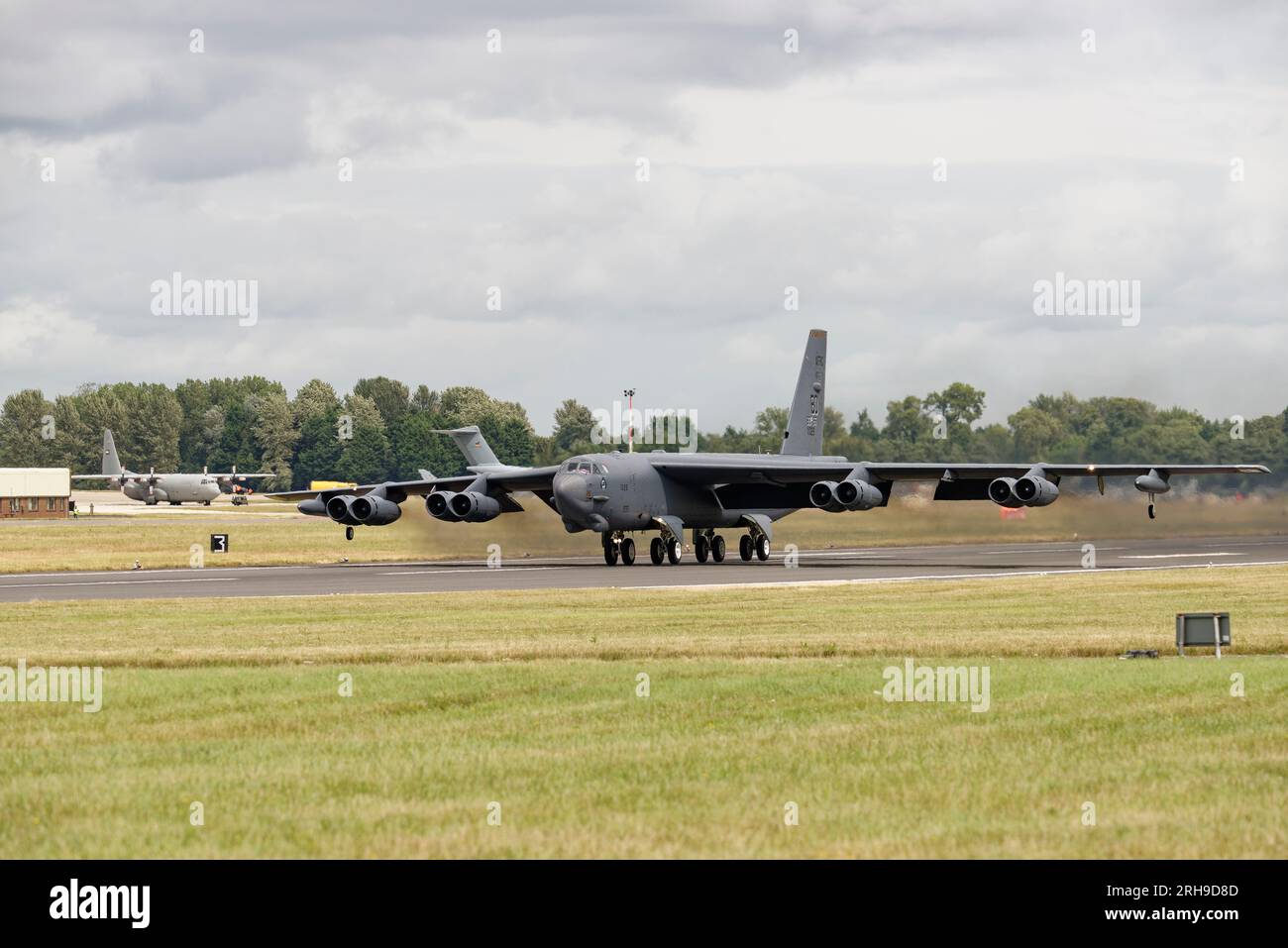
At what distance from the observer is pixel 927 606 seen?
33.7 m

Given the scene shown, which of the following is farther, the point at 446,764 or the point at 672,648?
the point at 672,648

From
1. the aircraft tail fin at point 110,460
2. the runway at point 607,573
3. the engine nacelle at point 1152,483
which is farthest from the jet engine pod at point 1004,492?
the aircraft tail fin at point 110,460

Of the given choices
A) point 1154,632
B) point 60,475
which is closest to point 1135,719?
point 1154,632

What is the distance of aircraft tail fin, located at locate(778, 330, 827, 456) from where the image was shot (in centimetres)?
6444

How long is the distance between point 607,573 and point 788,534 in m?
21.7

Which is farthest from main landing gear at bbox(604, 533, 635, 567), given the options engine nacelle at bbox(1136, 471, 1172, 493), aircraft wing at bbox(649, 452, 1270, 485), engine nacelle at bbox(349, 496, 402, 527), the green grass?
the green grass

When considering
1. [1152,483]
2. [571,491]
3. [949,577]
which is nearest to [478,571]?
[571,491]

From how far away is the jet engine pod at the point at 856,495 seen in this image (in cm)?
5353

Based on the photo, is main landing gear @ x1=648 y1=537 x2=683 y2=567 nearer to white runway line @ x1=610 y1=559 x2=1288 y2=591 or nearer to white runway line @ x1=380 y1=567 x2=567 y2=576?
white runway line @ x1=380 y1=567 x2=567 y2=576

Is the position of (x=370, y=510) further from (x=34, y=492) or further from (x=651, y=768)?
(x=34, y=492)
